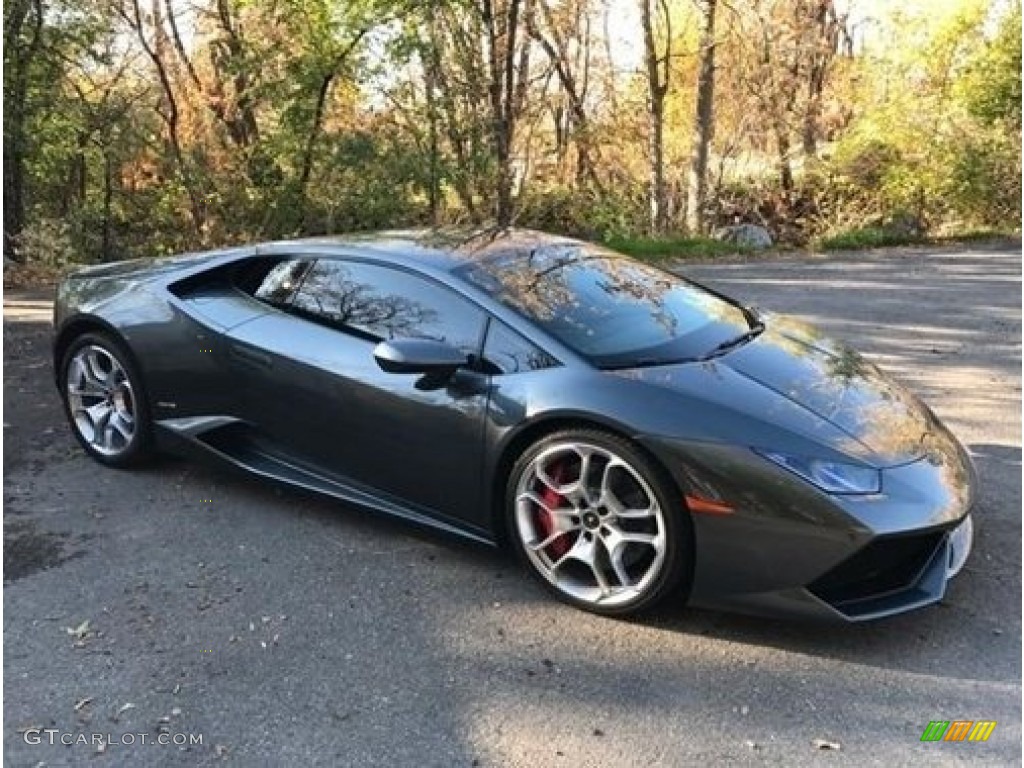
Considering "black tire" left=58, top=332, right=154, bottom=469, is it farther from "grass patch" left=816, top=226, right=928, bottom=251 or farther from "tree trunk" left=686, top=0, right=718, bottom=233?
"tree trunk" left=686, top=0, right=718, bottom=233

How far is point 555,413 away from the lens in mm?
3139

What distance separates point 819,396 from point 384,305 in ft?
5.37

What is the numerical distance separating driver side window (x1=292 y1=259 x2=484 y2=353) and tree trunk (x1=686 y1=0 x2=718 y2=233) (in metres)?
11.7

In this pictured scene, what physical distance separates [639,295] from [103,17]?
9286mm

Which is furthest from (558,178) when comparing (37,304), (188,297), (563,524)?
(563,524)

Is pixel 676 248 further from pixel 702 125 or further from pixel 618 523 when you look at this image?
pixel 618 523

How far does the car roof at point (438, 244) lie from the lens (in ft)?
12.5

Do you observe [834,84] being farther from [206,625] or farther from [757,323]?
[206,625]

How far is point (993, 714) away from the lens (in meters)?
2.63

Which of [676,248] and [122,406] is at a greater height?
[122,406]

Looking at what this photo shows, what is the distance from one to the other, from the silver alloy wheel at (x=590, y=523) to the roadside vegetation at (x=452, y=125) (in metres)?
8.48

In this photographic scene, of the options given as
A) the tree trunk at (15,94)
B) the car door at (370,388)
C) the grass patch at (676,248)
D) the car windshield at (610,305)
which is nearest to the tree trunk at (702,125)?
the grass patch at (676,248)

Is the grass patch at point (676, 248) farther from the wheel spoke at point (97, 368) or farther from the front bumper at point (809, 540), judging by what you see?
the front bumper at point (809, 540)

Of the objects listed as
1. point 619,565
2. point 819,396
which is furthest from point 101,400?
point 819,396
